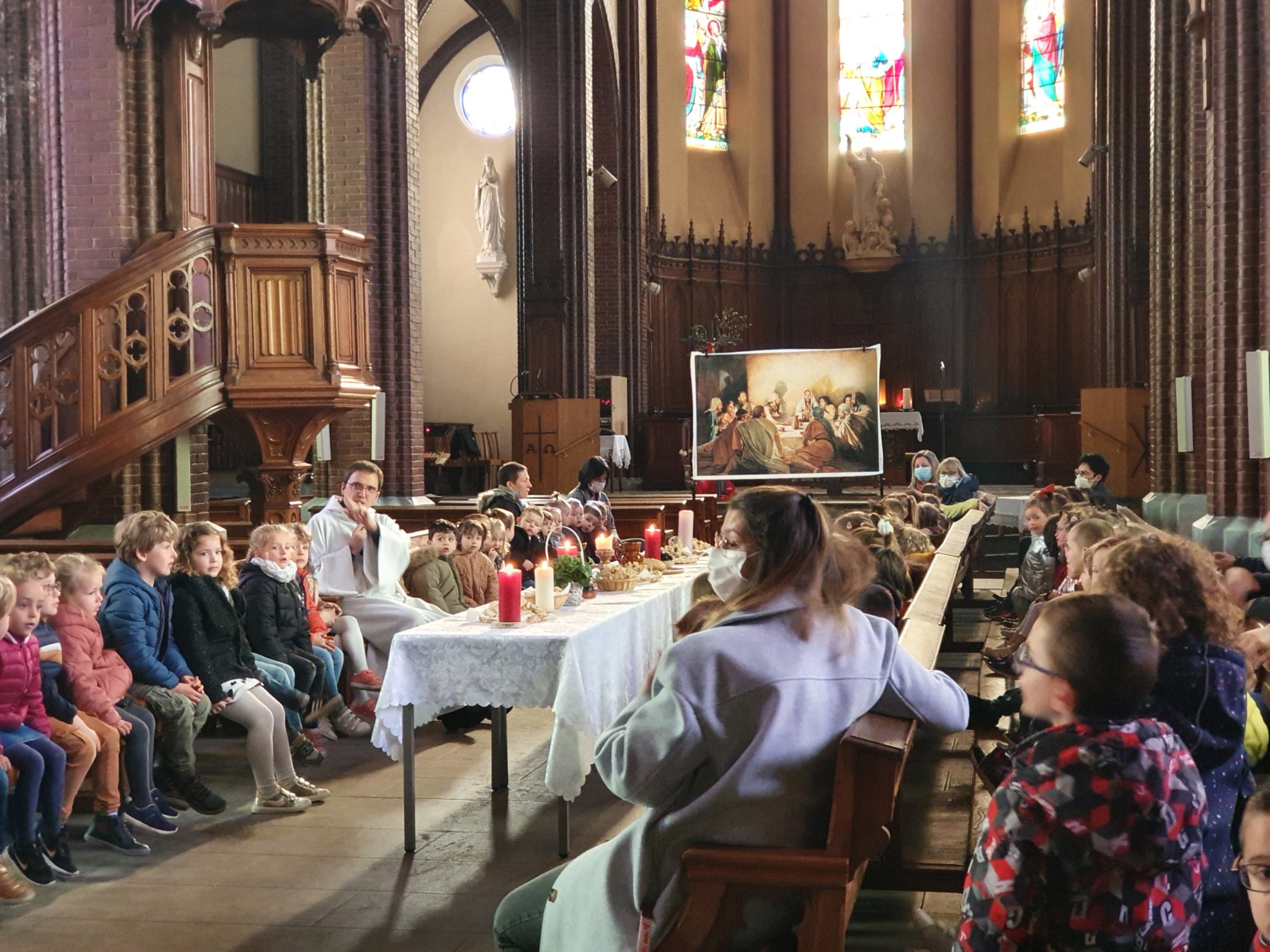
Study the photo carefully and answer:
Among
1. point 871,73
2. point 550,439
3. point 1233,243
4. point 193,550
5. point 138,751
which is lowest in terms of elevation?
point 138,751

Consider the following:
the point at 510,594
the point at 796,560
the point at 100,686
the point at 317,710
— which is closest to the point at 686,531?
the point at 317,710

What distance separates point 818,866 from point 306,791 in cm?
356

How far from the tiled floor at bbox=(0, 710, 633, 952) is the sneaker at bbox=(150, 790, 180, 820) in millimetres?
76

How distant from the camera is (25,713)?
462cm

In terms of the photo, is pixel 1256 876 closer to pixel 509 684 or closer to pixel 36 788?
pixel 509 684

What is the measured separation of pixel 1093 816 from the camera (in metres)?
2.26

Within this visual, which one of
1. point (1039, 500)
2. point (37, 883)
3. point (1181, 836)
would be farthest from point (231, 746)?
A: point (1181, 836)

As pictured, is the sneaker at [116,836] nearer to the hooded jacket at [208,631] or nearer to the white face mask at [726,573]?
the hooded jacket at [208,631]

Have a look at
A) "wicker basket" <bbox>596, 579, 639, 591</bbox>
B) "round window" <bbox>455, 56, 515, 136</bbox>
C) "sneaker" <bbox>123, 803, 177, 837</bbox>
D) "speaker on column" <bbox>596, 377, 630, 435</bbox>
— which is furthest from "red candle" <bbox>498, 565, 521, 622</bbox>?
"round window" <bbox>455, 56, 515, 136</bbox>

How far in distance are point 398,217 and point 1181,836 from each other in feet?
36.2

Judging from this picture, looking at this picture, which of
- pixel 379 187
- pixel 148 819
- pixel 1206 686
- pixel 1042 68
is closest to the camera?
pixel 1206 686

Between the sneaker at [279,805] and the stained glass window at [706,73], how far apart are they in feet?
70.3

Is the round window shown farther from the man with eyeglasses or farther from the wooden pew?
the wooden pew

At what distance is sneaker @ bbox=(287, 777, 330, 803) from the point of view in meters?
5.75
